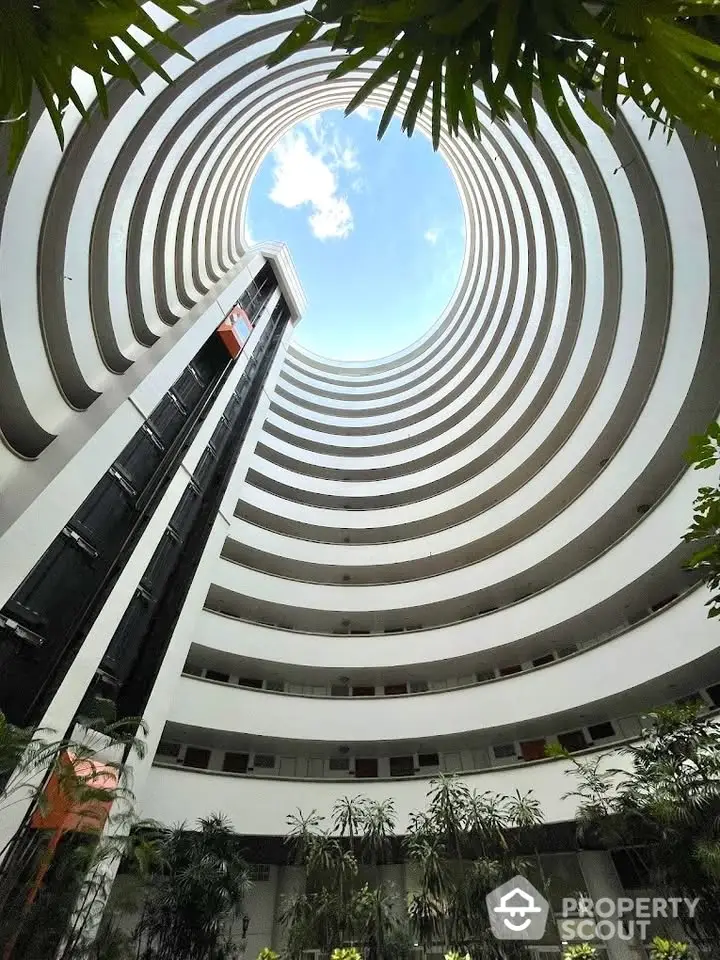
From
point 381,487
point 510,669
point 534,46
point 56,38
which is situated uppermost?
point 381,487

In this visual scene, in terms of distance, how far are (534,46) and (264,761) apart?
19.4 m

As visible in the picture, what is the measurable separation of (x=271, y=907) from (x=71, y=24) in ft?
62.5

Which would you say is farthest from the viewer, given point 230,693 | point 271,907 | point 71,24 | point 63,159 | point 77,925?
point 230,693

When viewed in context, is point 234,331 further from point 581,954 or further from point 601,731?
point 581,954

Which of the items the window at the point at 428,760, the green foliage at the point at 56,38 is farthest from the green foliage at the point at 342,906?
the green foliage at the point at 56,38

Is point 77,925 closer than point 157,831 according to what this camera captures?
Yes

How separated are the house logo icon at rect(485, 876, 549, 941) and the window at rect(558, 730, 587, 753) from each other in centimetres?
505

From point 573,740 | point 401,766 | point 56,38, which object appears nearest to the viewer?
point 56,38

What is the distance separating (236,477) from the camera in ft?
65.3

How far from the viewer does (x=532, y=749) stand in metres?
16.2

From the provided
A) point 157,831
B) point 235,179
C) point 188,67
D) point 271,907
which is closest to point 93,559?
point 157,831

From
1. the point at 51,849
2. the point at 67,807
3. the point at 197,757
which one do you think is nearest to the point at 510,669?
the point at 197,757

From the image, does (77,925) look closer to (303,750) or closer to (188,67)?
(303,750)

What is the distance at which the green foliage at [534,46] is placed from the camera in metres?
1.95
